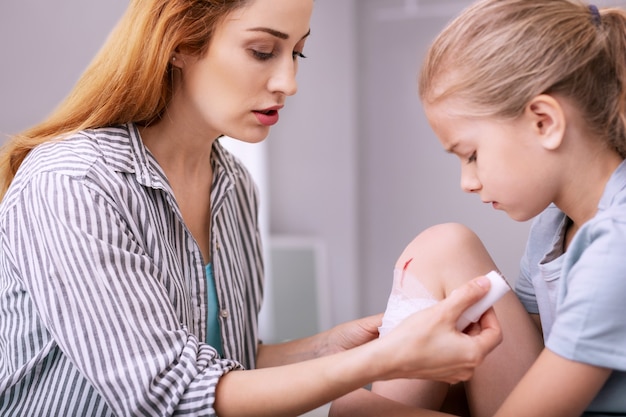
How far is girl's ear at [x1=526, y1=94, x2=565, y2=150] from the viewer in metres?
1.13

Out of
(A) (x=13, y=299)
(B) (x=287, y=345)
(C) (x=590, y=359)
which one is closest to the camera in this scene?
(C) (x=590, y=359)

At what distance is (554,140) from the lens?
3.73ft

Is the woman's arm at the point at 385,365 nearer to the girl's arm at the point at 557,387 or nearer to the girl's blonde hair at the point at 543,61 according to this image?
the girl's arm at the point at 557,387

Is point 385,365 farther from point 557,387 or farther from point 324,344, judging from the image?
point 324,344

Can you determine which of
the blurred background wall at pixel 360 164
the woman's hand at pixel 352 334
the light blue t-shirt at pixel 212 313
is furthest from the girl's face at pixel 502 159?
the blurred background wall at pixel 360 164

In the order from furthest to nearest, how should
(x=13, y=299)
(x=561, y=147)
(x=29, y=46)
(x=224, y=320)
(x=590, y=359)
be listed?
(x=29, y=46) → (x=224, y=320) → (x=13, y=299) → (x=561, y=147) → (x=590, y=359)

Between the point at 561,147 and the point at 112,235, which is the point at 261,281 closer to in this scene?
the point at 112,235

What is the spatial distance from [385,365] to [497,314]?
27 centimetres

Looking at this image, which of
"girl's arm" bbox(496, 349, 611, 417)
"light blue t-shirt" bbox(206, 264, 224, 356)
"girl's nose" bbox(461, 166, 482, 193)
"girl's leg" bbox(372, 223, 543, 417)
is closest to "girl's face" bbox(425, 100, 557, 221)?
"girl's nose" bbox(461, 166, 482, 193)

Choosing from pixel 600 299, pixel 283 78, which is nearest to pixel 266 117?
pixel 283 78

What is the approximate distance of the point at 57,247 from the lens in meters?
1.18

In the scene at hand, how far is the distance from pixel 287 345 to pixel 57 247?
2.06 feet

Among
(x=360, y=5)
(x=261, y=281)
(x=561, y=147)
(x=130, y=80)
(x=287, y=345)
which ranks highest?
(x=360, y=5)

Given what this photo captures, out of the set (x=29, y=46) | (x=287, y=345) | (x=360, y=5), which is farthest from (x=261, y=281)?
(x=360, y=5)
